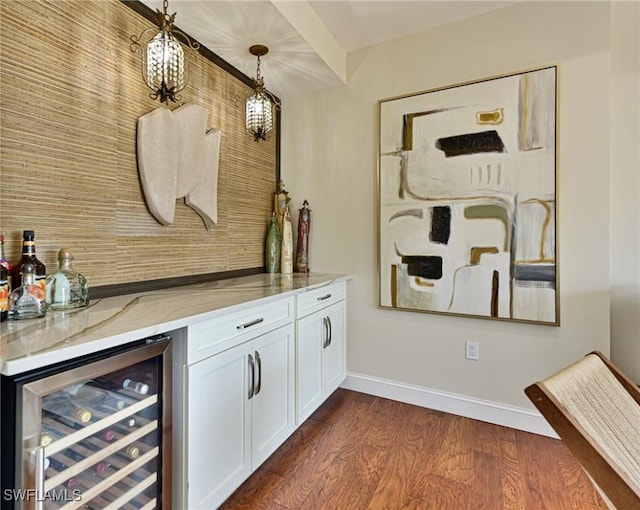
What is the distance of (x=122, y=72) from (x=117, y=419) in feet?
4.93

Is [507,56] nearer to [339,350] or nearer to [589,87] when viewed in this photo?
[589,87]

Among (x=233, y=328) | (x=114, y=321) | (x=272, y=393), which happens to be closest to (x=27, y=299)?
(x=114, y=321)

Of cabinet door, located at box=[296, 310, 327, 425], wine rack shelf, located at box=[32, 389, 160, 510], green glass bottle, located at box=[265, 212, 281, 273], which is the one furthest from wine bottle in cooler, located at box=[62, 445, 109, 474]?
green glass bottle, located at box=[265, 212, 281, 273]

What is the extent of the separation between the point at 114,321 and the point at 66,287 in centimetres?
33

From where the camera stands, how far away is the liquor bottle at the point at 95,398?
0.97 meters

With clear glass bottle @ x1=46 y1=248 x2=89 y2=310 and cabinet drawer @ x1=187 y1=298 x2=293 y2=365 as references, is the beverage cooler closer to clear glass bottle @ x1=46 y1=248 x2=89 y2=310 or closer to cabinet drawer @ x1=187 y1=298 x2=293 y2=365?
cabinet drawer @ x1=187 y1=298 x2=293 y2=365

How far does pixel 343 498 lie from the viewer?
4.87 ft

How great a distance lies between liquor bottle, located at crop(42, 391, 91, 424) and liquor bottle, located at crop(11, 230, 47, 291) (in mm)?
435

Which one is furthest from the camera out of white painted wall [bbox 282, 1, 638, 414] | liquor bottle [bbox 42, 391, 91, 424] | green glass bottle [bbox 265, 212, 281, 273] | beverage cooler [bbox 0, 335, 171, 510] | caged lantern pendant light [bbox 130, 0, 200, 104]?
green glass bottle [bbox 265, 212, 281, 273]

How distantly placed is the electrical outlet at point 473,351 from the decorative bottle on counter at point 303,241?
125 cm

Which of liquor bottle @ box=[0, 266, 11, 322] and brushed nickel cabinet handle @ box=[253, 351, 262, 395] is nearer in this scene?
liquor bottle @ box=[0, 266, 11, 322]

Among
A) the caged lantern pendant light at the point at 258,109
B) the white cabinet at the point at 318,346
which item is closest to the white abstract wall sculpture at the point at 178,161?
the caged lantern pendant light at the point at 258,109

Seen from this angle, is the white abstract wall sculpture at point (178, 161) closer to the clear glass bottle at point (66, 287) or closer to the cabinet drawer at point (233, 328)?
the clear glass bottle at point (66, 287)

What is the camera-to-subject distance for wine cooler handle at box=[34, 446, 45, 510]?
81 cm
